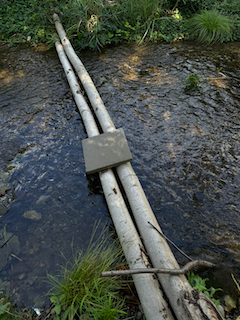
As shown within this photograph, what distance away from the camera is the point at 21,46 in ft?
20.9

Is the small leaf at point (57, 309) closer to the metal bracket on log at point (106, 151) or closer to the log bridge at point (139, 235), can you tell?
the log bridge at point (139, 235)

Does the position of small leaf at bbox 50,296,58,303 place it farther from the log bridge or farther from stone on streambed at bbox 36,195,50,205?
stone on streambed at bbox 36,195,50,205

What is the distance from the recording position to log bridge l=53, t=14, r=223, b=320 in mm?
1691

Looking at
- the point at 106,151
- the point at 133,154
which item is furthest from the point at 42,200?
the point at 133,154

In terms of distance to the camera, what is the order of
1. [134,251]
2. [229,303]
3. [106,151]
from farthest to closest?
[106,151]
[134,251]
[229,303]

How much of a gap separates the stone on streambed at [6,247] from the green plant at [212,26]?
671 centimetres

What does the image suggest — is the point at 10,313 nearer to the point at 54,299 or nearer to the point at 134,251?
the point at 54,299

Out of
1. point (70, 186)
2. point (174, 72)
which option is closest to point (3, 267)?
point (70, 186)

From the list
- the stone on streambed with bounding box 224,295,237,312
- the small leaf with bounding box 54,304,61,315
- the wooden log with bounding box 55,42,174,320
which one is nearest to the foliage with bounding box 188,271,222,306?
the stone on streambed with bounding box 224,295,237,312

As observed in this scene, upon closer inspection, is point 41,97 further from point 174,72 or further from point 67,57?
point 174,72

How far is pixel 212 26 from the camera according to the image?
6.05 m

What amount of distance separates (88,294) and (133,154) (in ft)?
6.91

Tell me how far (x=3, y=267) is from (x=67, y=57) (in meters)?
5.11

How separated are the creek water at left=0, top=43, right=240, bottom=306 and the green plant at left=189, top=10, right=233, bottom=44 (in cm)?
75
